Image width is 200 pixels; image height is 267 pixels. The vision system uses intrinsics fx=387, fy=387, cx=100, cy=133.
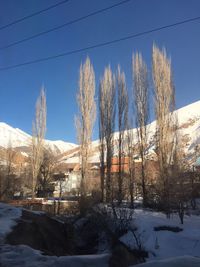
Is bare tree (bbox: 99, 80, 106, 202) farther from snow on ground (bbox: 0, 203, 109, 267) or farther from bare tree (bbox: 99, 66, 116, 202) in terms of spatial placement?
snow on ground (bbox: 0, 203, 109, 267)

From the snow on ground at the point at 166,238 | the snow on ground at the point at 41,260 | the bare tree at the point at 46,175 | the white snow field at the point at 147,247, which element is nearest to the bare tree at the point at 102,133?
the white snow field at the point at 147,247

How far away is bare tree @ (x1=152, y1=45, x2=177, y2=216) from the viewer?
75.6ft

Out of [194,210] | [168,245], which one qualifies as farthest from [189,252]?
[194,210]

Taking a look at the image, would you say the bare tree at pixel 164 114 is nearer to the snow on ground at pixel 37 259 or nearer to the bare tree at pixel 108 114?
the bare tree at pixel 108 114

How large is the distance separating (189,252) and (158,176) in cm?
928

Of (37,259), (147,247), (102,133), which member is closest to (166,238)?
(147,247)

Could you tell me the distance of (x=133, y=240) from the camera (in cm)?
1428

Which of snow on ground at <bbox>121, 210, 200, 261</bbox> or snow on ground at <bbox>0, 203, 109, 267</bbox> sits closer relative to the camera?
snow on ground at <bbox>0, 203, 109, 267</bbox>

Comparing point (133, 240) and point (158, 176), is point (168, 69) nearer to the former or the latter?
point (158, 176)

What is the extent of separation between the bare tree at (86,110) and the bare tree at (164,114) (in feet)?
17.6

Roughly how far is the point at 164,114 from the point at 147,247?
12857mm

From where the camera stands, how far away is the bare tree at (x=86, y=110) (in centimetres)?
2752

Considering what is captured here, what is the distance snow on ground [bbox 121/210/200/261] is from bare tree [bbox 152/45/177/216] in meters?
5.53

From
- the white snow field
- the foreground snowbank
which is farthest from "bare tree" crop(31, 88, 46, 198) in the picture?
the foreground snowbank
